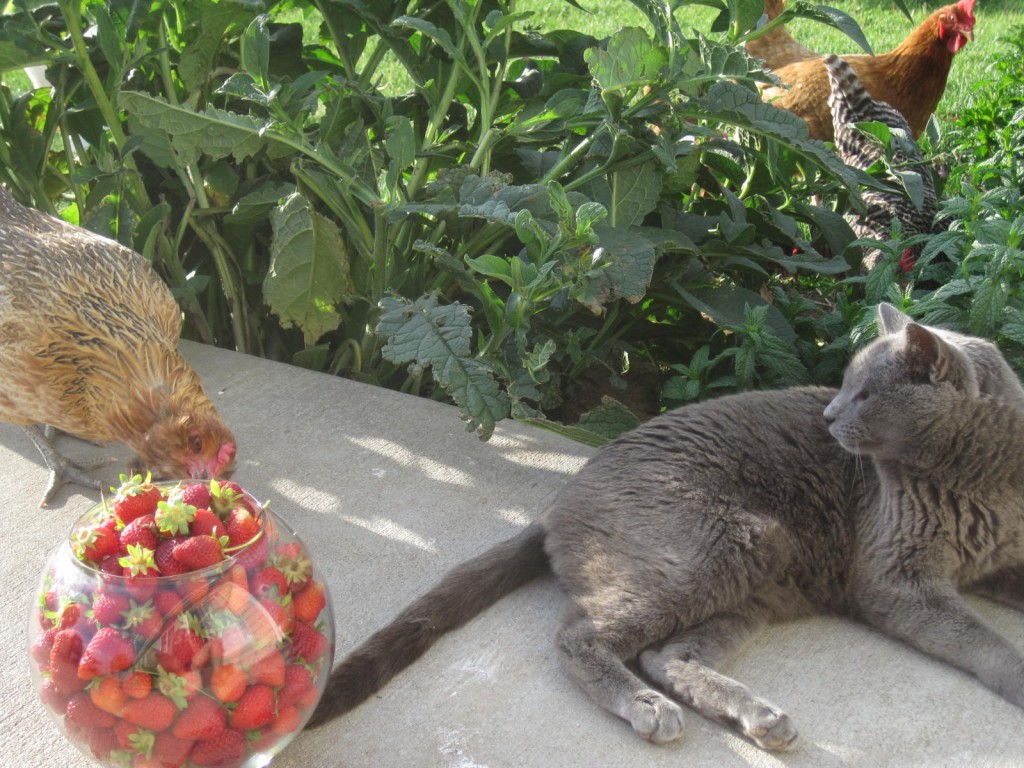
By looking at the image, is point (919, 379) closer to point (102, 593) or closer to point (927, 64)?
point (102, 593)

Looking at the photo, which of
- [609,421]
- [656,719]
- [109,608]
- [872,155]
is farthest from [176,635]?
[872,155]

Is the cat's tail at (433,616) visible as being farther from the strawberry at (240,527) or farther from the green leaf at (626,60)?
the green leaf at (626,60)

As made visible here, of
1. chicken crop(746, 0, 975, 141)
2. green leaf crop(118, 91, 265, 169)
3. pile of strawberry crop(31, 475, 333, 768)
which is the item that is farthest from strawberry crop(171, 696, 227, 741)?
chicken crop(746, 0, 975, 141)

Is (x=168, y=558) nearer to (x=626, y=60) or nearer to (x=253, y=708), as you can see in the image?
(x=253, y=708)

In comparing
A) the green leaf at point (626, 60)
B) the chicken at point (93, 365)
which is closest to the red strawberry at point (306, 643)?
the chicken at point (93, 365)

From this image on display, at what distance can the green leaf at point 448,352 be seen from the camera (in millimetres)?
2781

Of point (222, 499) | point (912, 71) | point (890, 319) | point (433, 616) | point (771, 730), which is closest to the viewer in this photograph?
point (222, 499)

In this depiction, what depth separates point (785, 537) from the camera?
2.44m

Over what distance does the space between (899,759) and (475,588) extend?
3.22 feet

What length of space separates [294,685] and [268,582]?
0.20 m

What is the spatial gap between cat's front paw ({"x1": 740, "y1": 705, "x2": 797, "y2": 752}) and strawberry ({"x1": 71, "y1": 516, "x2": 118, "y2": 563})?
50.4 inches

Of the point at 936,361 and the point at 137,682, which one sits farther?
the point at 936,361

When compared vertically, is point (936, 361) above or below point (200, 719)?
above

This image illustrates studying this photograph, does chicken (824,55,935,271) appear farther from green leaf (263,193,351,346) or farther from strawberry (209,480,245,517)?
strawberry (209,480,245,517)
